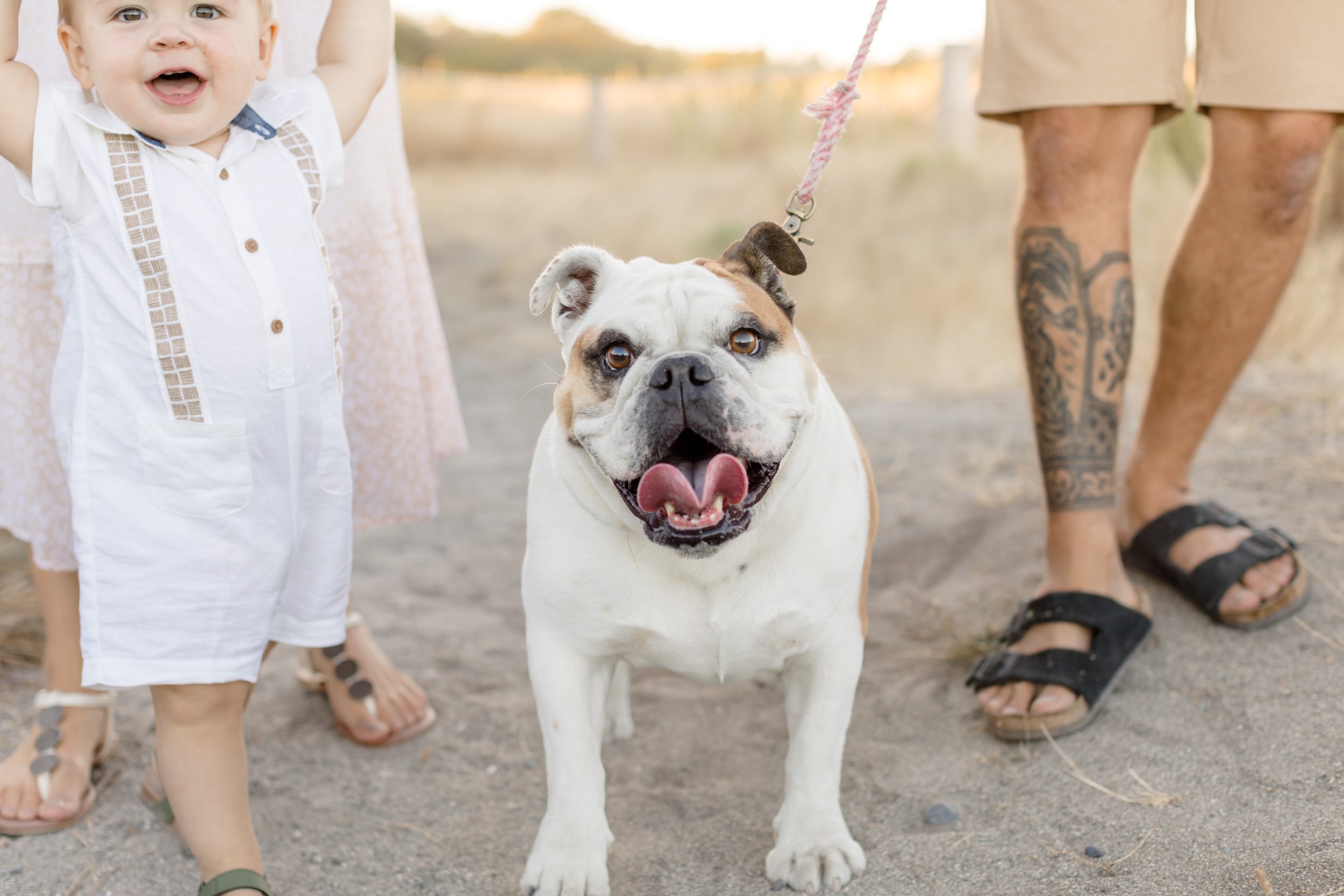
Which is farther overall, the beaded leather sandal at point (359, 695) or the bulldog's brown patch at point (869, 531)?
the beaded leather sandal at point (359, 695)

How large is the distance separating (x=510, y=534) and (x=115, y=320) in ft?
7.95

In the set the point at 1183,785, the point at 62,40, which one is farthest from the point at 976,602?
the point at 62,40

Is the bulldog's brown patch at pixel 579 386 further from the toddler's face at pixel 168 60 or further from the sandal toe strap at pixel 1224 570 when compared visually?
the sandal toe strap at pixel 1224 570

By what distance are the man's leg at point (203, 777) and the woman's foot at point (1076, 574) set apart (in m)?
1.72

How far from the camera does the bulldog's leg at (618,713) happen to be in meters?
2.89

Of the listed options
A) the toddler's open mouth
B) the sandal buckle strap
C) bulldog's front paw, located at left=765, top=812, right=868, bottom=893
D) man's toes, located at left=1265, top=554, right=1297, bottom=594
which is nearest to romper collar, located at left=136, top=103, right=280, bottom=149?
the toddler's open mouth

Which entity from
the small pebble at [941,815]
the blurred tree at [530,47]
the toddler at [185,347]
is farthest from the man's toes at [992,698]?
the blurred tree at [530,47]

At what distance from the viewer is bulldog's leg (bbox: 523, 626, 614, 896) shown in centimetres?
220

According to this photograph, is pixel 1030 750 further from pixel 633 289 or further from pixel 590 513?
pixel 633 289

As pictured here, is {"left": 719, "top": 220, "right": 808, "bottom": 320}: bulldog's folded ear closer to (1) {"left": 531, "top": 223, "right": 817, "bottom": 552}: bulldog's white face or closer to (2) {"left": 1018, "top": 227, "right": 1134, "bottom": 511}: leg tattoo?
(1) {"left": 531, "top": 223, "right": 817, "bottom": 552}: bulldog's white face

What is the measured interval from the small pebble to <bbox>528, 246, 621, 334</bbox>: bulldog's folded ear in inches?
52.0

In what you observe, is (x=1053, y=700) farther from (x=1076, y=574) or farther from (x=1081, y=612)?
(x=1076, y=574)

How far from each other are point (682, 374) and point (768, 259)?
0.49 metres

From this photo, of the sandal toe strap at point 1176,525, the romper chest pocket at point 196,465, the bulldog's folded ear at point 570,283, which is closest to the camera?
the romper chest pocket at point 196,465
